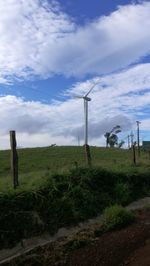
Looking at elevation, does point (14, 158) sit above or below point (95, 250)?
above

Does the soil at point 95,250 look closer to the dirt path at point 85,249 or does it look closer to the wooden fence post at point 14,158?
the dirt path at point 85,249

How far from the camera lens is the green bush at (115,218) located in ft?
40.0

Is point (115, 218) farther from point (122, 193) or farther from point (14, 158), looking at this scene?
point (122, 193)

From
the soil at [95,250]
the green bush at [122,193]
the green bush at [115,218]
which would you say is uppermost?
the green bush at [122,193]

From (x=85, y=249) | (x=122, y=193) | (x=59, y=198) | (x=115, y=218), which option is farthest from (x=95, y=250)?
(x=122, y=193)

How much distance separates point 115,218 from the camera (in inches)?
490

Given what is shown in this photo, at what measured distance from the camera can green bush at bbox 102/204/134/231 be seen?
12.2 m

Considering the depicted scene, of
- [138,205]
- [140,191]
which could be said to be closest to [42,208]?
[138,205]

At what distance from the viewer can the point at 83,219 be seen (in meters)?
13.0

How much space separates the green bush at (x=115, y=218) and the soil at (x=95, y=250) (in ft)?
0.83

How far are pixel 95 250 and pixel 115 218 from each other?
6.71 ft

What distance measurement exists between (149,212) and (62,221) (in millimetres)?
3302

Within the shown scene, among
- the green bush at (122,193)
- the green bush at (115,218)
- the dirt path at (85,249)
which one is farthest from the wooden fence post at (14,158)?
the green bush at (122,193)

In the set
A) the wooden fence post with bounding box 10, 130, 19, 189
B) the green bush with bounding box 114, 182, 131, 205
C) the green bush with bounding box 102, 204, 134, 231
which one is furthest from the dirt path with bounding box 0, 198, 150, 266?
the green bush with bounding box 114, 182, 131, 205
